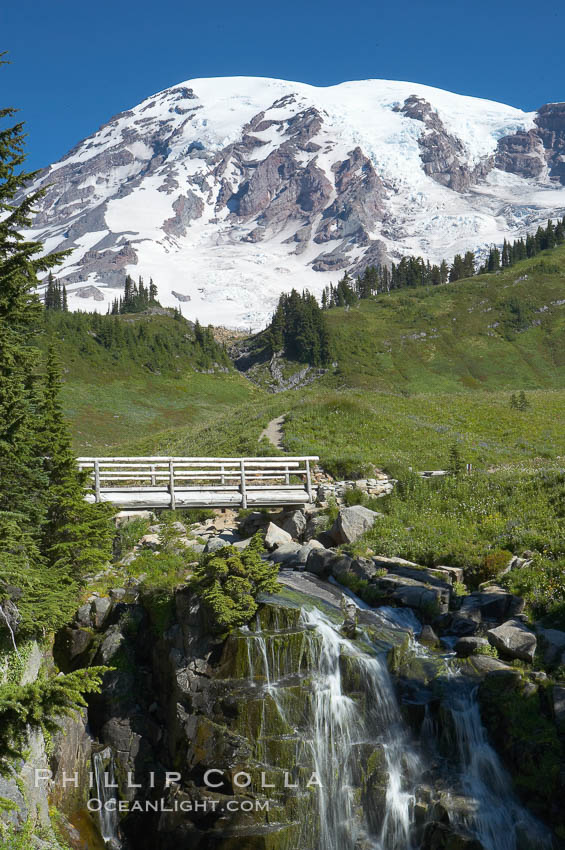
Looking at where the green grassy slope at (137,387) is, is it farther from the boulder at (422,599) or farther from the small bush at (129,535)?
the boulder at (422,599)

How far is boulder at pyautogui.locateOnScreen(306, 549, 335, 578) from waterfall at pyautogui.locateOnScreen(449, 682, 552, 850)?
693 centimetres

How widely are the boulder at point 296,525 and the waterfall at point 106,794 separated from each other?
12.1 m

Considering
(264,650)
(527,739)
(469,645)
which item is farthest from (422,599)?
(264,650)

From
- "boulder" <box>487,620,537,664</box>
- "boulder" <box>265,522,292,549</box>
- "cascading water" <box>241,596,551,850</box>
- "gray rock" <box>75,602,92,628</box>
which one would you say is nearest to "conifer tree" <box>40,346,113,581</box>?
"gray rock" <box>75,602,92,628</box>

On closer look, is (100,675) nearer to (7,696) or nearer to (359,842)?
(359,842)

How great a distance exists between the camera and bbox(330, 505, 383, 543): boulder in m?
23.6

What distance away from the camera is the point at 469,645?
51.7 feet

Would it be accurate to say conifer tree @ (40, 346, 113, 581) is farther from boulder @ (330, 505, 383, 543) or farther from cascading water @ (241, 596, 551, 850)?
boulder @ (330, 505, 383, 543)

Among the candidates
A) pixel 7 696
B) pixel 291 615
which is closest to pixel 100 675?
pixel 291 615

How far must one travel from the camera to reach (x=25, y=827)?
1230 centimetres

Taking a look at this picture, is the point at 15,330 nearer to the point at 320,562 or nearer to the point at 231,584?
the point at 231,584

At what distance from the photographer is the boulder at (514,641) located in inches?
598

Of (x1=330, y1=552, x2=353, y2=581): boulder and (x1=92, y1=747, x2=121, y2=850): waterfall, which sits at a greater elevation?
(x1=330, y1=552, x2=353, y2=581): boulder

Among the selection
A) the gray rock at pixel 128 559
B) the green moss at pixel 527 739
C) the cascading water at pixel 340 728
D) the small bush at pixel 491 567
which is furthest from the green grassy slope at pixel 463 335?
the green moss at pixel 527 739
